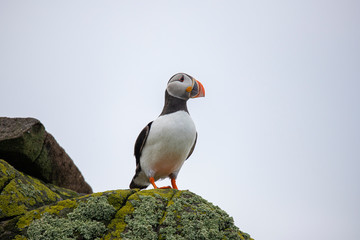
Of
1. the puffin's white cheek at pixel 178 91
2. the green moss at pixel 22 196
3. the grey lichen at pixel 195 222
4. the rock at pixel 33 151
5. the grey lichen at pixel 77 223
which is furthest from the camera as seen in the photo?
the puffin's white cheek at pixel 178 91

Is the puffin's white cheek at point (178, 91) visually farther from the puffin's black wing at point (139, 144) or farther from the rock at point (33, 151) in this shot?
the rock at point (33, 151)

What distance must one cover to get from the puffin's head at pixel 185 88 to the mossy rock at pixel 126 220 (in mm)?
2816

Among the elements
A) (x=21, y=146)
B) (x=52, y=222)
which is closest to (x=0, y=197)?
(x=52, y=222)

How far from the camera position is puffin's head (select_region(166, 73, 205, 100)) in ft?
23.8

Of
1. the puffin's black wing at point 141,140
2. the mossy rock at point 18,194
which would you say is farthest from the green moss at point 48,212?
the puffin's black wing at point 141,140

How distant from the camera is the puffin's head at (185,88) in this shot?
7.27 metres

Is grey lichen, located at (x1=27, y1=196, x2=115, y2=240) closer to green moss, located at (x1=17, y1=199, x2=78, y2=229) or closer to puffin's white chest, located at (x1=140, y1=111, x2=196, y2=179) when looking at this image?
green moss, located at (x1=17, y1=199, x2=78, y2=229)

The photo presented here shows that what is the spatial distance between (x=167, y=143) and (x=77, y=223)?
273 centimetres

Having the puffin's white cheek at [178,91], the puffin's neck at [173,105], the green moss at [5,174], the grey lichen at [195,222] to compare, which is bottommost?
the grey lichen at [195,222]

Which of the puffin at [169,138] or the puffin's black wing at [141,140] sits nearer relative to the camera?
the puffin at [169,138]

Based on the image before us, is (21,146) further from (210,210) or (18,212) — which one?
(210,210)

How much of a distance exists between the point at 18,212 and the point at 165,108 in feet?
11.3

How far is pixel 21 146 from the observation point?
6.11m

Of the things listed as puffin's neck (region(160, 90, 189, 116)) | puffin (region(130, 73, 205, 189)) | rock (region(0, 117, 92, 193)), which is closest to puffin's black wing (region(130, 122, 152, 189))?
puffin (region(130, 73, 205, 189))
